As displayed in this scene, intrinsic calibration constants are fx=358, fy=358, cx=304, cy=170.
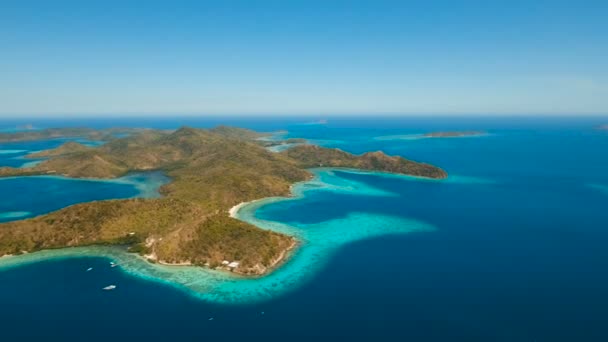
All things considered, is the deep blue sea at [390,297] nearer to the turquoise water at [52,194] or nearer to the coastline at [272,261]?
the coastline at [272,261]

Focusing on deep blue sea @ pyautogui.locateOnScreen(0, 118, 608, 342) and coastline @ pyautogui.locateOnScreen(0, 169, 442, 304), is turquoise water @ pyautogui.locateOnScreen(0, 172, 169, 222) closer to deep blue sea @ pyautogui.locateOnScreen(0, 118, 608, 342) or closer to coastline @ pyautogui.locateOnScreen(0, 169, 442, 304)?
coastline @ pyautogui.locateOnScreen(0, 169, 442, 304)

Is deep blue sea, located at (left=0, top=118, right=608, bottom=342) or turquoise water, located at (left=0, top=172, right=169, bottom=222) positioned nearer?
deep blue sea, located at (left=0, top=118, right=608, bottom=342)

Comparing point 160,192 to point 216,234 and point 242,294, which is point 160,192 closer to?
point 216,234

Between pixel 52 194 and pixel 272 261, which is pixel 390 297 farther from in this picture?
pixel 52 194

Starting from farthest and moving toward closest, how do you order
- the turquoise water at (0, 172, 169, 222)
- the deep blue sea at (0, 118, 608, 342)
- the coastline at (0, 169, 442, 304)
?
the turquoise water at (0, 172, 169, 222), the coastline at (0, 169, 442, 304), the deep blue sea at (0, 118, 608, 342)

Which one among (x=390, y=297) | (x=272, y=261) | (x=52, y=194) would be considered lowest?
(x=52, y=194)

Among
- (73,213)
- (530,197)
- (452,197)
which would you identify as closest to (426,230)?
(452,197)

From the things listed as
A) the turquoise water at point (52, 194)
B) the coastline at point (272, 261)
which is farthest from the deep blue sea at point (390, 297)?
the turquoise water at point (52, 194)

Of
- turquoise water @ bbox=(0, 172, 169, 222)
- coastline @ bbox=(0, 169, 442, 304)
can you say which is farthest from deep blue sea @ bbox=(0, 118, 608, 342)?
turquoise water @ bbox=(0, 172, 169, 222)

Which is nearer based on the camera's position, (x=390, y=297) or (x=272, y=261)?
(x=390, y=297)

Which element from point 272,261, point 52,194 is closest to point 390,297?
point 272,261

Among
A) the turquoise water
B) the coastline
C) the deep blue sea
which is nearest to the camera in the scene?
the deep blue sea
